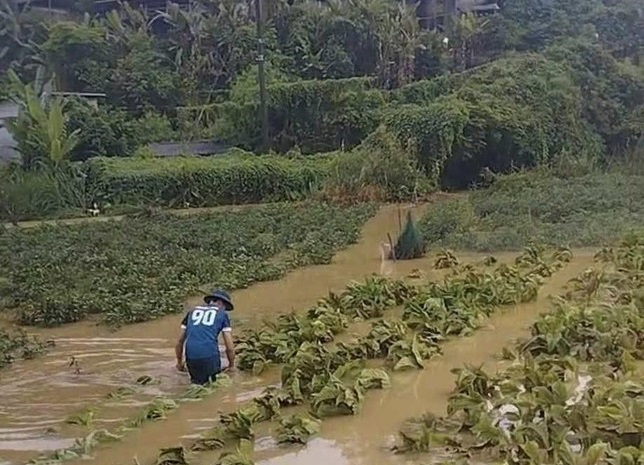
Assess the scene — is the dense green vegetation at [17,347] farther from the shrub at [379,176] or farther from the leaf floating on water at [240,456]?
the shrub at [379,176]

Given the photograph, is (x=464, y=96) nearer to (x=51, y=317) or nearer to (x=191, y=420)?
(x=51, y=317)

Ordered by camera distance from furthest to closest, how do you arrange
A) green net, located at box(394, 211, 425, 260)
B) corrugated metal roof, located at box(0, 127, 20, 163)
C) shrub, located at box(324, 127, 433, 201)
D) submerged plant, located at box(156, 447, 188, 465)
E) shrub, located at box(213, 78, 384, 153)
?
shrub, located at box(213, 78, 384, 153) → corrugated metal roof, located at box(0, 127, 20, 163) → shrub, located at box(324, 127, 433, 201) → green net, located at box(394, 211, 425, 260) → submerged plant, located at box(156, 447, 188, 465)

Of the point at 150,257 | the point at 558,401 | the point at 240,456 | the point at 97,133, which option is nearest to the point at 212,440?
the point at 240,456

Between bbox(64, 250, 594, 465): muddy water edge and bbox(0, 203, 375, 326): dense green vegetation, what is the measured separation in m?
3.96

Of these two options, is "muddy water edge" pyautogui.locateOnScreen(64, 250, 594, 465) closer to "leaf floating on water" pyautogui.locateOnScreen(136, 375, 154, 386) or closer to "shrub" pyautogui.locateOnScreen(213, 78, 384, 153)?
"leaf floating on water" pyautogui.locateOnScreen(136, 375, 154, 386)

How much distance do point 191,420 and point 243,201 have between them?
2139 cm

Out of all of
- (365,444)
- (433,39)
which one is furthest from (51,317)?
(433,39)

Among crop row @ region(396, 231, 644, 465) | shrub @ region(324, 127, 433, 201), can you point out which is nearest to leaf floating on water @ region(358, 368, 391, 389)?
crop row @ region(396, 231, 644, 465)

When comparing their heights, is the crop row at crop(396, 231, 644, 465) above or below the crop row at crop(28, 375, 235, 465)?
above

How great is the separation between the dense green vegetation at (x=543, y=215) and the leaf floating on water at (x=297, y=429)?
9.85 metres

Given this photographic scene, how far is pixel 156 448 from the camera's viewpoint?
644cm

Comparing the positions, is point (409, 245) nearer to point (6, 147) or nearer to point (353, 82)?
point (353, 82)

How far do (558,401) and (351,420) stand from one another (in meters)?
1.46

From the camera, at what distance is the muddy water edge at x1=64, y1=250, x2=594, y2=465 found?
19.8 feet
